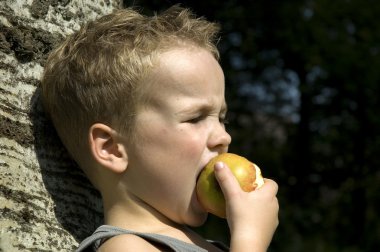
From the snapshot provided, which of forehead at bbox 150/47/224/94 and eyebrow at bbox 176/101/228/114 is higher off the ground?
forehead at bbox 150/47/224/94

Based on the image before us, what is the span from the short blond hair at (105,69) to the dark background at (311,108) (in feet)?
31.0

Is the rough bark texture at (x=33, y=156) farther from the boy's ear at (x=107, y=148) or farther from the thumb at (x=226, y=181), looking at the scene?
the thumb at (x=226, y=181)

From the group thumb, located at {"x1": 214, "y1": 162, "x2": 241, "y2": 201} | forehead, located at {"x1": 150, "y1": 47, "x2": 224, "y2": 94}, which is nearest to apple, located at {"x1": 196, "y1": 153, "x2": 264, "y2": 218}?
thumb, located at {"x1": 214, "y1": 162, "x2": 241, "y2": 201}

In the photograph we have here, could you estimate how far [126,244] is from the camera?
246 cm

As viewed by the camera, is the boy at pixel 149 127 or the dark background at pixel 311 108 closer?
the boy at pixel 149 127

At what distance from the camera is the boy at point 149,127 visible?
2625 millimetres

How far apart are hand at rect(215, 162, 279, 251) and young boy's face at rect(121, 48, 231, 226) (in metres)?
0.12

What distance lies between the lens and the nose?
2.66 meters

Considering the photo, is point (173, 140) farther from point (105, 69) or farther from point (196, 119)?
point (105, 69)

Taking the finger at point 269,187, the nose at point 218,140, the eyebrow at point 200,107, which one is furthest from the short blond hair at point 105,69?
the finger at point 269,187

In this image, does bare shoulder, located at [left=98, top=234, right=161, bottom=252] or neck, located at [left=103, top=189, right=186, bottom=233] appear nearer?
bare shoulder, located at [left=98, top=234, right=161, bottom=252]

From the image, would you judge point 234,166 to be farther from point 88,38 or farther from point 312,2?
point 312,2

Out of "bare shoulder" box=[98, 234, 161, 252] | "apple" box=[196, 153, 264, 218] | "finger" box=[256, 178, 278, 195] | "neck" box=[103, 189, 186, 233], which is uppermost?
"apple" box=[196, 153, 264, 218]

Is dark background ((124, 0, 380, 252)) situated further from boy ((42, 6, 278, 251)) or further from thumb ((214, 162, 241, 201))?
thumb ((214, 162, 241, 201))
